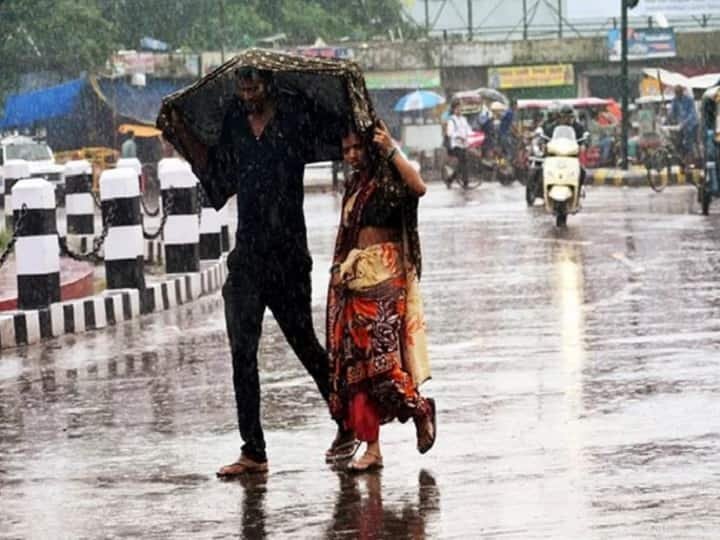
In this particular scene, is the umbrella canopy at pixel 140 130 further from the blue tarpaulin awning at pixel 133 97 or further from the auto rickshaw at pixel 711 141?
the auto rickshaw at pixel 711 141

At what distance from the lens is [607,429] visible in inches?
349

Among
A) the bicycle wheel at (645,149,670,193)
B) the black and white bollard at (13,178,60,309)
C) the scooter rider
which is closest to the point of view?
the black and white bollard at (13,178,60,309)

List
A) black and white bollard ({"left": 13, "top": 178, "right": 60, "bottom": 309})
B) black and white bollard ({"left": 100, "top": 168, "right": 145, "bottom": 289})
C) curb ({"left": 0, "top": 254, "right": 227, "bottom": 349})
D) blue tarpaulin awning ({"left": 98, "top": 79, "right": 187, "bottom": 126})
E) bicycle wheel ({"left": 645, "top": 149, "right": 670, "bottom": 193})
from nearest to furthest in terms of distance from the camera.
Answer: curb ({"left": 0, "top": 254, "right": 227, "bottom": 349}), black and white bollard ({"left": 13, "top": 178, "right": 60, "bottom": 309}), black and white bollard ({"left": 100, "top": 168, "right": 145, "bottom": 289}), bicycle wheel ({"left": 645, "top": 149, "right": 670, "bottom": 193}), blue tarpaulin awning ({"left": 98, "top": 79, "right": 187, "bottom": 126})

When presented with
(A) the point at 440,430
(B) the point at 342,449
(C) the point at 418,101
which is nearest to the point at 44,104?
(C) the point at 418,101

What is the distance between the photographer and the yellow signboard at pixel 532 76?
66.6 metres

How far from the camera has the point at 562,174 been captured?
26688 millimetres

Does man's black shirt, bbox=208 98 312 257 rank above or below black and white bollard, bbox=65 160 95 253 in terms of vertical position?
above

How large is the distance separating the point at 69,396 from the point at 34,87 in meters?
53.6

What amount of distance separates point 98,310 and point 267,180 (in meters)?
6.97

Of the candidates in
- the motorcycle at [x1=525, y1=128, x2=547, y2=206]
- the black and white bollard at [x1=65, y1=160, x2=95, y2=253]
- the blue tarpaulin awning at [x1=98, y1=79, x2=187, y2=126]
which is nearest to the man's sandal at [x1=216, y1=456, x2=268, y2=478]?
the black and white bollard at [x1=65, y1=160, x2=95, y2=253]

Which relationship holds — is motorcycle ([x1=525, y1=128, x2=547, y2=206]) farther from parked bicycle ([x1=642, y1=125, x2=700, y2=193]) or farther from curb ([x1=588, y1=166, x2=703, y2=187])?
curb ([x1=588, y1=166, x2=703, y2=187])

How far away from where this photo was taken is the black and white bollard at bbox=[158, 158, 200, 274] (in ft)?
57.7

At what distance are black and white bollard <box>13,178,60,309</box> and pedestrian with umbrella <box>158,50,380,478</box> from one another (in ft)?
19.7

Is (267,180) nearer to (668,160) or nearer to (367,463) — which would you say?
(367,463)
